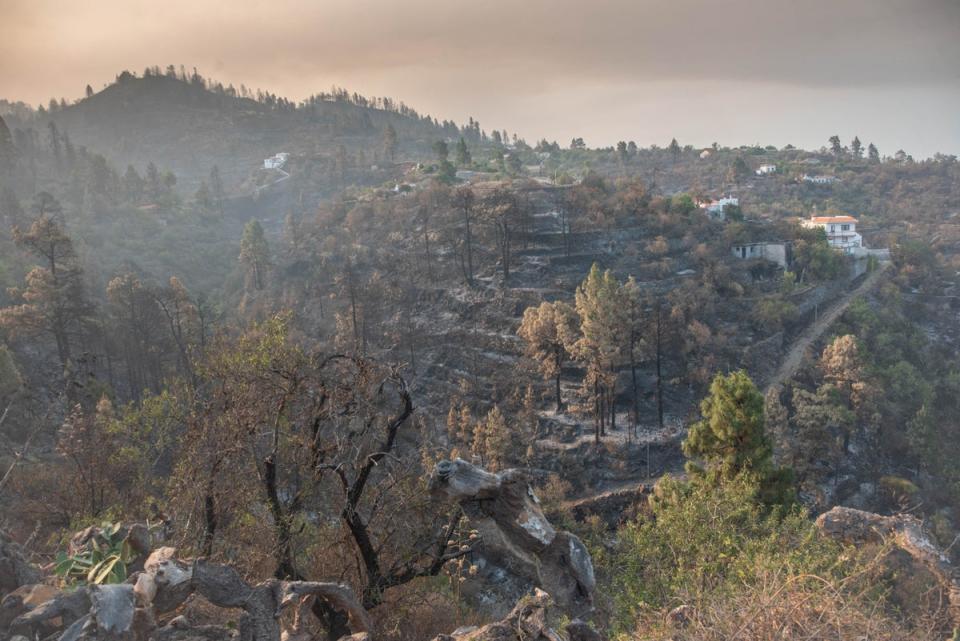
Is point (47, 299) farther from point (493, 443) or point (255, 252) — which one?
point (493, 443)

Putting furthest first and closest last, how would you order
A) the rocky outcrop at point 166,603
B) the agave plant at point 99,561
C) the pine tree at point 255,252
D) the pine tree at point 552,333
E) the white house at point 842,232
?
the white house at point 842,232, the pine tree at point 255,252, the pine tree at point 552,333, the agave plant at point 99,561, the rocky outcrop at point 166,603

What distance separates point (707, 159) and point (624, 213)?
66.2 meters

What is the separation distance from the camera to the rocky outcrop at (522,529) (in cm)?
856

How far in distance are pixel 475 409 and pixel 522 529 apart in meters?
22.4

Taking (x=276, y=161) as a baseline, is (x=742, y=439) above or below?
below

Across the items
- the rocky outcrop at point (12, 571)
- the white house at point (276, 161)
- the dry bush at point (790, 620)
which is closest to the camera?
the dry bush at point (790, 620)

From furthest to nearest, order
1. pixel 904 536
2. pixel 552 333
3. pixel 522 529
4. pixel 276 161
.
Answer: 1. pixel 276 161
2. pixel 552 333
3. pixel 904 536
4. pixel 522 529

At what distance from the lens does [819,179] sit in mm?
80500

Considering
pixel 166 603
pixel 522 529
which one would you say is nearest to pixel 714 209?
pixel 522 529

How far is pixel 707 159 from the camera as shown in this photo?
327 ft

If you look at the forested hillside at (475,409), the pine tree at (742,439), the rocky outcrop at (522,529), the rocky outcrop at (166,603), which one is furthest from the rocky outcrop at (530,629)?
the pine tree at (742,439)

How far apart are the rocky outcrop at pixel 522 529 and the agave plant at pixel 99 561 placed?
3.93 meters

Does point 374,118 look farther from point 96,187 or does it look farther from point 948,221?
point 948,221

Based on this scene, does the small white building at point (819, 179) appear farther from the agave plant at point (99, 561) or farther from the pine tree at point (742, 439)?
the agave plant at point (99, 561)
